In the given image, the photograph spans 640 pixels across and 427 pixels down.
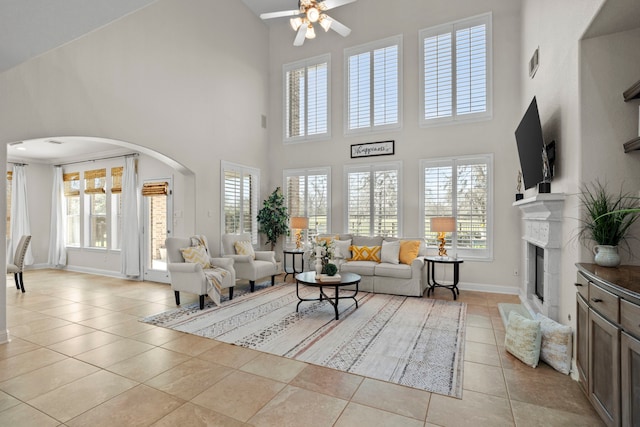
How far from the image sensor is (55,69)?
3840mm

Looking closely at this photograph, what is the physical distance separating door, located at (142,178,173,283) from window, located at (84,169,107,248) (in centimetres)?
163

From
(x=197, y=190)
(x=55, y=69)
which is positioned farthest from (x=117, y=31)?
(x=197, y=190)

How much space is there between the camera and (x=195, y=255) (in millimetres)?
4941

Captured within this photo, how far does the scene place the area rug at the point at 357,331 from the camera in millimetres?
2855

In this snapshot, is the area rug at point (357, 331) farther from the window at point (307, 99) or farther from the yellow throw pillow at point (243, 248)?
the window at point (307, 99)

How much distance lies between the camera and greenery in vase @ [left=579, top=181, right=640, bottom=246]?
7.79ft

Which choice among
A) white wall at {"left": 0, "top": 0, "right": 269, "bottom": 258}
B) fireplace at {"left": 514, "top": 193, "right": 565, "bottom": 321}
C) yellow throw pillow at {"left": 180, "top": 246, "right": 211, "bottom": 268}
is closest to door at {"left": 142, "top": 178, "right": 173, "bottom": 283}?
white wall at {"left": 0, "top": 0, "right": 269, "bottom": 258}

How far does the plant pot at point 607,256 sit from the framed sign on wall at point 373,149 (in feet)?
14.6

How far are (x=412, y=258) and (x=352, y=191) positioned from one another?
2.00m

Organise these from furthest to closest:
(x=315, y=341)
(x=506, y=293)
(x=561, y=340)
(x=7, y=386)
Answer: (x=506, y=293) < (x=315, y=341) < (x=561, y=340) < (x=7, y=386)

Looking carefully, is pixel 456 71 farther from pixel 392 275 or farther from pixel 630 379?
pixel 630 379

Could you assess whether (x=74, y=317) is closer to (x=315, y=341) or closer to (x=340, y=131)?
(x=315, y=341)

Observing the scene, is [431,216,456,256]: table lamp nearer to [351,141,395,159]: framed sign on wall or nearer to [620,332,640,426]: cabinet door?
[351,141,395,159]: framed sign on wall

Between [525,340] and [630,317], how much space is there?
4.66 feet
